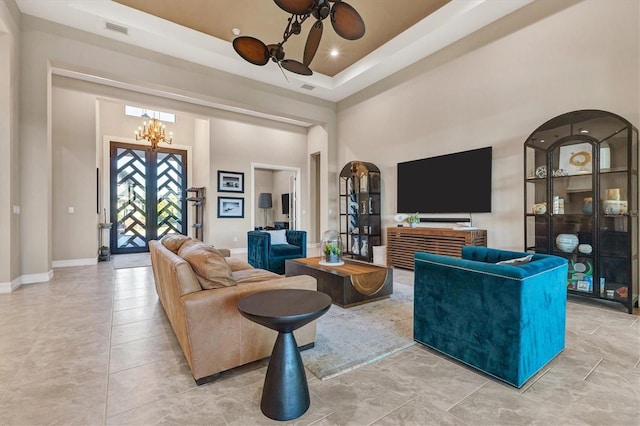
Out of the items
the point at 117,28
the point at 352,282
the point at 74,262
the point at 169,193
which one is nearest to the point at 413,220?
the point at 352,282

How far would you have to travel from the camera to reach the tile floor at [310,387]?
1.52 meters

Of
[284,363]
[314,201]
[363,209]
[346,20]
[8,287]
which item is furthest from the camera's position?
[314,201]

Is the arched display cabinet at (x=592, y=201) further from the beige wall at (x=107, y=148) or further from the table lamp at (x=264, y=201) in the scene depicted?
the table lamp at (x=264, y=201)

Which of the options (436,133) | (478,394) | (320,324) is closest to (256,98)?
(436,133)

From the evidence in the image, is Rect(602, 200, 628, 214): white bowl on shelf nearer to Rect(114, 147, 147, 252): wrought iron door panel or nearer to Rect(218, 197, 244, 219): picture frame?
Rect(218, 197, 244, 219): picture frame

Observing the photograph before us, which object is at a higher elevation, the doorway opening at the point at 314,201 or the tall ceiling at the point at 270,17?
the tall ceiling at the point at 270,17

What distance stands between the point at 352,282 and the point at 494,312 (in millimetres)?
1608

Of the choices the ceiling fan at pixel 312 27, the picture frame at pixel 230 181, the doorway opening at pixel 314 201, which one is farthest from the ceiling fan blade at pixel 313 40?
the doorway opening at pixel 314 201

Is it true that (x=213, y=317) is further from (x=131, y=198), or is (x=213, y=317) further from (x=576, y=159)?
(x=131, y=198)

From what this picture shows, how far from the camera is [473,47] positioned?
14.9 ft

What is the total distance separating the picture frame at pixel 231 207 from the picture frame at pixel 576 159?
6.69m

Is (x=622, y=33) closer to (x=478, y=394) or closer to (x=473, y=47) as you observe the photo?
(x=473, y=47)

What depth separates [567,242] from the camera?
134 inches

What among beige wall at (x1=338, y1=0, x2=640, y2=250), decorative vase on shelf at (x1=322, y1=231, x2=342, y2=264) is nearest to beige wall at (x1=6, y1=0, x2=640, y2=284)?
beige wall at (x1=338, y1=0, x2=640, y2=250)
